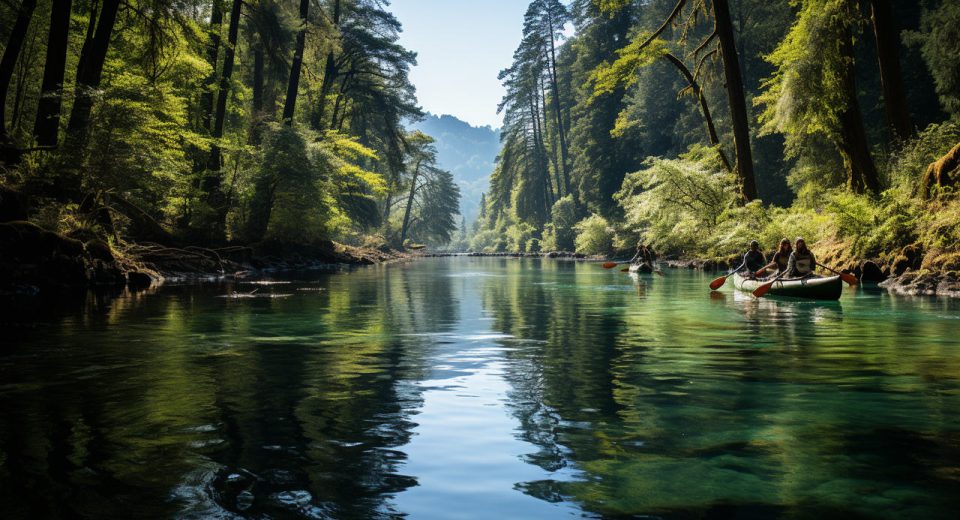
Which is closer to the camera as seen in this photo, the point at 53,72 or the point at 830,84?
the point at 53,72

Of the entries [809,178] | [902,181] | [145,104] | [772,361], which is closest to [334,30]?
[145,104]

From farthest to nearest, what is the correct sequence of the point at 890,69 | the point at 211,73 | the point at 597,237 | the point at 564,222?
1. the point at 564,222
2. the point at 597,237
3. the point at 211,73
4. the point at 890,69

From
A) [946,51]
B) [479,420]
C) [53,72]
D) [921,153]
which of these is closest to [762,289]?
[921,153]

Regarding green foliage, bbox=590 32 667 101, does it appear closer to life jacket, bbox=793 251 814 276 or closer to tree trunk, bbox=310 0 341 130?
life jacket, bbox=793 251 814 276

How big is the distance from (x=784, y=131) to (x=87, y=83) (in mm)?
21865

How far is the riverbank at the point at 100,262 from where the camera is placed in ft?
48.7

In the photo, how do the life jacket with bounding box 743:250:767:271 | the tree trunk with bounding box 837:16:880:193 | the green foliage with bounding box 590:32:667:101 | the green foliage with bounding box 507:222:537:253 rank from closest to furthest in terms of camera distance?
the life jacket with bounding box 743:250:767:271, the tree trunk with bounding box 837:16:880:193, the green foliage with bounding box 590:32:667:101, the green foliage with bounding box 507:222:537:253

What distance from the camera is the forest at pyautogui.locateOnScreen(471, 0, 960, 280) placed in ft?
61.4

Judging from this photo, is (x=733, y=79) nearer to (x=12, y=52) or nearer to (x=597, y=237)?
(x=12, y=52)

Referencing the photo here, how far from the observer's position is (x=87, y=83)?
18.6 m

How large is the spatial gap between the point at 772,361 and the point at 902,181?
13900 mm

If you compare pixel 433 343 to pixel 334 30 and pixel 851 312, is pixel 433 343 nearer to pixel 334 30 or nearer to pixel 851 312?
pixel 851 312

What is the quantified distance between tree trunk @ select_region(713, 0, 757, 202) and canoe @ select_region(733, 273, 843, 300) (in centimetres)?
1072

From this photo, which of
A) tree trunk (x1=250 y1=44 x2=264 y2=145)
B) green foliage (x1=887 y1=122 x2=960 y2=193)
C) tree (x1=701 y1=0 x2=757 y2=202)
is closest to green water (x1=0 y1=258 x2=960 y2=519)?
green foliage (x1=887 y1=122 x2=960 y2=193)
